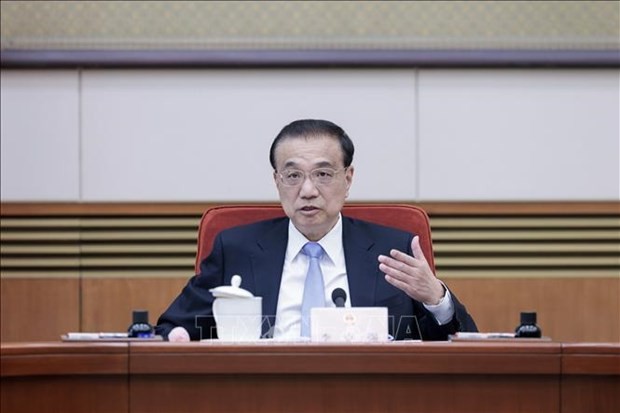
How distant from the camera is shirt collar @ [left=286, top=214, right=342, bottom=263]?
13.9ft

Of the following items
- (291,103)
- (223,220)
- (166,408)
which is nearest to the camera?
(166,408)

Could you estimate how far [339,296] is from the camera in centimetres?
362

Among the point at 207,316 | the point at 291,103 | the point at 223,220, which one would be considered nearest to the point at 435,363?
the point at 207,316

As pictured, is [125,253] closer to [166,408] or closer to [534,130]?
[534,130]

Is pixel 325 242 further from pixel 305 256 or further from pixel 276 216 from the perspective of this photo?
pixel 276 216

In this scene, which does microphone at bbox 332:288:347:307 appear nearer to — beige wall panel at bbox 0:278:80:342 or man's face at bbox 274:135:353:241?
man's face at bbox 274:135:353:241

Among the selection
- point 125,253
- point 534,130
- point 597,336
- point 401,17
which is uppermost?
point 401,17

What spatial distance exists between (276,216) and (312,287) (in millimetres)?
392

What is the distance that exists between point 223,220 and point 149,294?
6.34ft

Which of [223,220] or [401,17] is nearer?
[223,220]

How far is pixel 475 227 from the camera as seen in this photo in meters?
6.25

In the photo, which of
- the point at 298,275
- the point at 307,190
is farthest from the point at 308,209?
the point at 298,275

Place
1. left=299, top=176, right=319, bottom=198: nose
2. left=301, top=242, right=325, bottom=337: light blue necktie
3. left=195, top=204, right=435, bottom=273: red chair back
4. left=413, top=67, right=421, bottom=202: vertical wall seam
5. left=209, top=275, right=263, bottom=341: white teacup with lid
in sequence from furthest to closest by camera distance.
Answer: left=413, top=67, right=421, bottom=202: vertical wall seam → left=195, top=204, right=435, bottom=273: red chair back → left=299, top=176, right=319, bottom=198: nose → left=301, top=242, right=325, bottom=337: light blue necktie → left=209, top=275, right=263, bottom=341: white teacup with lid

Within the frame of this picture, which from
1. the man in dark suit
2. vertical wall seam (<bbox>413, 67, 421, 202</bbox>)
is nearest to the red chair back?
the man in dark suit
